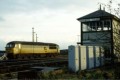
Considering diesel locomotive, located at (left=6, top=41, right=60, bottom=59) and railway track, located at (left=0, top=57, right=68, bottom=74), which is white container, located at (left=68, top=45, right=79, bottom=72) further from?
diesel locomotive, located at (left=6, top=41, right=60, bottom=59)

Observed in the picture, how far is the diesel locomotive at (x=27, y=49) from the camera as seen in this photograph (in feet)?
152

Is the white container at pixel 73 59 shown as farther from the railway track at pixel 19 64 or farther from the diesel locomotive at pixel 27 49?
the diesel locomotive at pixel 27 49

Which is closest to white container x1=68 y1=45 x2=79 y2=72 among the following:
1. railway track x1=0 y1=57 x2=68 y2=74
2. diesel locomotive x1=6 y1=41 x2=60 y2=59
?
railway track x1=0 y1=57 x2=68 y2=74

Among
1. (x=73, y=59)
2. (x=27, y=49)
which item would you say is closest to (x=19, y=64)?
(x=73, y=59)

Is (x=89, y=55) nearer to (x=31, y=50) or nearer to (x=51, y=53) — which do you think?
(x=31, y=50)

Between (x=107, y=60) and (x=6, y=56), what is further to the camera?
(x=6, y=56)

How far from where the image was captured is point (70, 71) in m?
21.4

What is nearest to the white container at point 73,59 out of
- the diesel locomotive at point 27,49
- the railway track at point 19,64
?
the railway track at point 19,64

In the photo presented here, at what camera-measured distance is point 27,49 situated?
48562mm

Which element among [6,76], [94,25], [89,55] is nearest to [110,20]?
[94,25]

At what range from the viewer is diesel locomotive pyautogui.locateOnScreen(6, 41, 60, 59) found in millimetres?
46344

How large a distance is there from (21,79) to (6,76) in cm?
389

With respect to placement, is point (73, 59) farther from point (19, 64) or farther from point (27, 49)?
point (27, 49)

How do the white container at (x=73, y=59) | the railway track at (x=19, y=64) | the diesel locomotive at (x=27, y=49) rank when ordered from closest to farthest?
the white container at (x=73, y=59), the railway track at (x=19, y=64), the diesel locomotive at (x=27, y=49)
